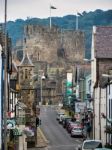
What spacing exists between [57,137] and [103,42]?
11.7 m

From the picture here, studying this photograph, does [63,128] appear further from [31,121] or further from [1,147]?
[1,147]

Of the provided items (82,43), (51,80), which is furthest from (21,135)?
(82,43)

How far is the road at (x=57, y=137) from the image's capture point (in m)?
72.2

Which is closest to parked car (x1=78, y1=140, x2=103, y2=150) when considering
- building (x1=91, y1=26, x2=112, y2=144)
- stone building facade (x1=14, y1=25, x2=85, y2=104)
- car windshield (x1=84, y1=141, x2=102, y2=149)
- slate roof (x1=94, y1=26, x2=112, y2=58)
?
car windshield (x1=84, y1=141, x2=102, y2=149)

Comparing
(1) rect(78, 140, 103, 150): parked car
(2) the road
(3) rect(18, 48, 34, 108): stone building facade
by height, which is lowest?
(2) the road

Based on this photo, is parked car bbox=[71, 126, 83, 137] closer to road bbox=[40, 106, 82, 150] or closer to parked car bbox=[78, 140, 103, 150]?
road bbox=[40, 106, 82, 150]

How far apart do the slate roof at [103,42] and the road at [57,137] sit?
31.7 feet

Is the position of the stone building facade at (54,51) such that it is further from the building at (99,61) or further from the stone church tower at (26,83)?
the building at (99,61)

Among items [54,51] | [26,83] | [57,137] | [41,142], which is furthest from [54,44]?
[41,142]

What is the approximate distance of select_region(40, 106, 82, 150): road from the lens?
72.2 metres

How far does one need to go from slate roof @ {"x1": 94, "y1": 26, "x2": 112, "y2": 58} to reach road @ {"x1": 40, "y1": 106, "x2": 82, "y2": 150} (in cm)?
966

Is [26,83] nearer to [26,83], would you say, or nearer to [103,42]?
[26,83]

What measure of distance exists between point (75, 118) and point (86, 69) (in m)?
16.4

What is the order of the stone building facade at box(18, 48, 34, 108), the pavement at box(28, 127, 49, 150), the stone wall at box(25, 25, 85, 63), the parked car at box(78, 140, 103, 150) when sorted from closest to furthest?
the parked car at box(78, 140, 103, 150), the pavement at box(28, 127, 49, 150), the stone building facade at box(18, 48, 34, 108), the stone wall at box(25, 25, 85, 63)
